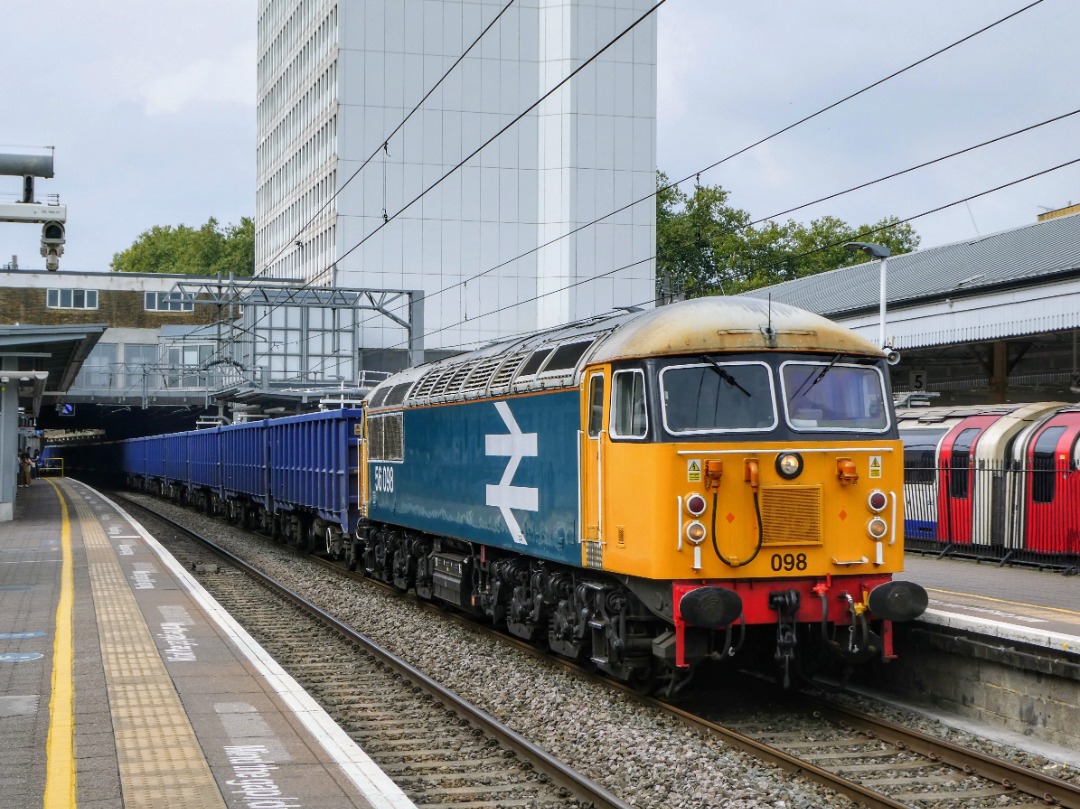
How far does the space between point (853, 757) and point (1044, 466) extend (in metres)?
12.8

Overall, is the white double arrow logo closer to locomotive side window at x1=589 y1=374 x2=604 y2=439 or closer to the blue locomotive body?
the blue locomotive body

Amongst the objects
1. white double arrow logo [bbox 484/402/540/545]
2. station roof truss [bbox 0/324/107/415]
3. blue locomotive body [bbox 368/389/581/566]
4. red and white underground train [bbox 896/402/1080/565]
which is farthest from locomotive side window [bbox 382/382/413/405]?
station roof truss [bbox 0/324/107/415]

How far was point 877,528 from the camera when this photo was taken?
11016 mm

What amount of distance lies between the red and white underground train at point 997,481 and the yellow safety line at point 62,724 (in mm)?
14271

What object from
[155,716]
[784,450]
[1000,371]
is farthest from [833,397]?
[1000,371]

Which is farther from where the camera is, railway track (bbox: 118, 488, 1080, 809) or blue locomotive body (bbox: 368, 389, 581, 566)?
blue locomotive body (bbox: 368, 389, 581, 566)

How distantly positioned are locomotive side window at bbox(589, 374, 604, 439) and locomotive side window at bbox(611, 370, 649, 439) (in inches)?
8.4

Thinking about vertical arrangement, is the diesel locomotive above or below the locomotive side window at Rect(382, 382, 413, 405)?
below

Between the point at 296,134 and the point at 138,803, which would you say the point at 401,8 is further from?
the point at 138,803

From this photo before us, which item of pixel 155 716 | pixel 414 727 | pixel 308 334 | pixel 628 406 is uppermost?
pixel 308 334

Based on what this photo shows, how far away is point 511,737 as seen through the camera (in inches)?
387

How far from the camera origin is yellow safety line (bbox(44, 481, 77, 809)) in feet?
25.1

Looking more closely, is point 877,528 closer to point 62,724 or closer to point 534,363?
point 534,363

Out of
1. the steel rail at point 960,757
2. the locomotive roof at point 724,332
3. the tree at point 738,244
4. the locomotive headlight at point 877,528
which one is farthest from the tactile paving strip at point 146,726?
the tree at point 738,244
